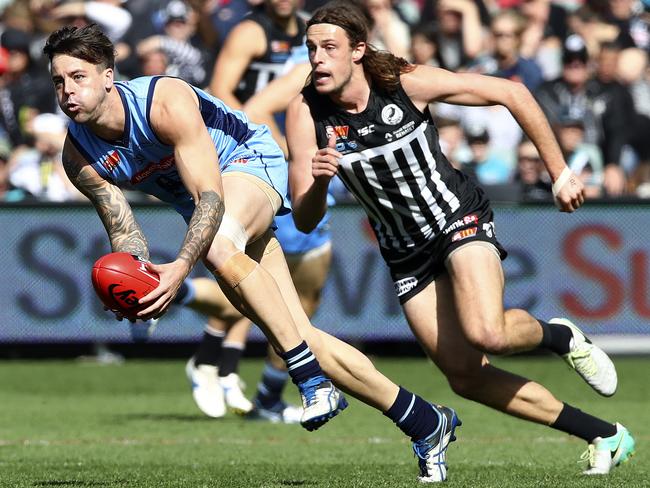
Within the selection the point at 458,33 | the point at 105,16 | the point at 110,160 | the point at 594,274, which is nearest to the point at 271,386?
the point at 110,160

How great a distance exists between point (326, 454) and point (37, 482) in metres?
1.86

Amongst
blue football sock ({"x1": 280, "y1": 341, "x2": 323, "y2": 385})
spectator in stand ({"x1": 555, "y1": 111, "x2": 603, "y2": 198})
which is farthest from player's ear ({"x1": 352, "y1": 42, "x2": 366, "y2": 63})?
spectator in stand ({"x1": 555, "y1": 111, "x2": 603, "y2": 198})

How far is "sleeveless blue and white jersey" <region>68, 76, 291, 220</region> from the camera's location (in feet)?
19.5

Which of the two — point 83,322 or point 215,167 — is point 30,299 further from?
point 215,167

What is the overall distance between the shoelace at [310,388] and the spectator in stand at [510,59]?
8276 millimetres

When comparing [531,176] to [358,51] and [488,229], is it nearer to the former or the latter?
[488,229]

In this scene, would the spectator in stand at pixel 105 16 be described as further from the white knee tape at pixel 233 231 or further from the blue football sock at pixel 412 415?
the blue football sock at pixel 412 415

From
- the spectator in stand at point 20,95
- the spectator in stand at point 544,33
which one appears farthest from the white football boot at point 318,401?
the spectator in stand at point 20,95

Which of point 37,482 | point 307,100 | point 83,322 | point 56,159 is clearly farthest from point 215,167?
point 56,159

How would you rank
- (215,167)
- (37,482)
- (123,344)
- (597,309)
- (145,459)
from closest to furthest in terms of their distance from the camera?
1. (215,167)
2. (37,482)
3. (145,459)
4. (597,309)
5. (123,344)

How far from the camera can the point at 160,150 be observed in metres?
6.03

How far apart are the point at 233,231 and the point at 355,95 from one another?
1.06 metres

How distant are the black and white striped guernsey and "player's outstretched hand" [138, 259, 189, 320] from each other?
1.31 meters

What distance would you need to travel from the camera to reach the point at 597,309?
12.1 metres
